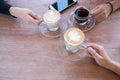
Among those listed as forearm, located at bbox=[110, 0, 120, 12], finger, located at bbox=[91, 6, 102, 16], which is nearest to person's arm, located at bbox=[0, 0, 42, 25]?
finger, located at bbox=[91, 6, 102, 16]

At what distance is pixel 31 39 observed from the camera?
1113mm

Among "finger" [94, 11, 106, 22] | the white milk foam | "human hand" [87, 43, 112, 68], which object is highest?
the white milk foam

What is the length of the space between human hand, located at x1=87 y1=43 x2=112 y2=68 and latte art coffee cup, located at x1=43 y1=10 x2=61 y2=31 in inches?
7.9

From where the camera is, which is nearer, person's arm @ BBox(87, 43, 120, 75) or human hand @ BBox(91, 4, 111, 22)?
person's arm @ BBox(87, 43, 120, 75)

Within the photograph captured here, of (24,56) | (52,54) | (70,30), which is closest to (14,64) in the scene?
(24,56)

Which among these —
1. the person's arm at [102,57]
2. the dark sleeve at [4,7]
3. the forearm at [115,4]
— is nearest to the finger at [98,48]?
the person's arm at [102,57]

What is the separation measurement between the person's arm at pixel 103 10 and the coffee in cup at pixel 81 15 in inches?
1.9

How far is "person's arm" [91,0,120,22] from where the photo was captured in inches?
45.6

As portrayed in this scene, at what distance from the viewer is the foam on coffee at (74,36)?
1016 mm

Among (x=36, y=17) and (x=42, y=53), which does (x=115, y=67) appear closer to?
(x=42, y=53)

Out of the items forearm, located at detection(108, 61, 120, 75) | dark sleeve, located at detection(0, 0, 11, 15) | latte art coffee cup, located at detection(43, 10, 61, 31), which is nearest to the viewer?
forearm, located at detection(108, 61, 120, 75)

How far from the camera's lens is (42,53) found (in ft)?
3.50

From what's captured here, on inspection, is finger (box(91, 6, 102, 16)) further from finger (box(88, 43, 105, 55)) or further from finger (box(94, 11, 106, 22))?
finger (box(88, 43, 105, 55))

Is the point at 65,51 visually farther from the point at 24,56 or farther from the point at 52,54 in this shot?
the point at 24,56
